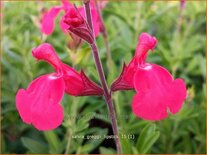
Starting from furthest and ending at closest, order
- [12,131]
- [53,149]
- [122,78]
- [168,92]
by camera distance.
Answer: [12,131] < [53,149] < [122,78] < [168,92]

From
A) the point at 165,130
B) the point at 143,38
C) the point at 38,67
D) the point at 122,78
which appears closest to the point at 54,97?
the point at 122,78

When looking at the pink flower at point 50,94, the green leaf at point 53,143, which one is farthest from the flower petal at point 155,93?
the green leaf at point 53,143

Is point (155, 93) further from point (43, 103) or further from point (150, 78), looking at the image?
point (43, 103)

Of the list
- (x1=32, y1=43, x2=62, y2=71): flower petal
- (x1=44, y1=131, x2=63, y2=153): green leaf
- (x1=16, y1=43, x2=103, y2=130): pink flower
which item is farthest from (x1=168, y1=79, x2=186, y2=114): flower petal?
(x1=44, y1=131, x2=63, y2=153): green leaf

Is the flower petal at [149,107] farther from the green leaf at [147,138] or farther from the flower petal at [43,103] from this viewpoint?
the green leaf at [147,138]

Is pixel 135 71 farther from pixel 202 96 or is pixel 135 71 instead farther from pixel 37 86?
pixel 202 96

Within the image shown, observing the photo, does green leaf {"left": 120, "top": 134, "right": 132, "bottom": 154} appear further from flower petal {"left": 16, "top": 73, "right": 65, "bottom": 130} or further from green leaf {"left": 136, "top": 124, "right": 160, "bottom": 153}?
flower petal {"left": 16, "top": 73, "right": 65, "bottom": 130}

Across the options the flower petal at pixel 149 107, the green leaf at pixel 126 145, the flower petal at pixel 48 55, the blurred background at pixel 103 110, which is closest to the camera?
the flower petal at pixel 149 107
